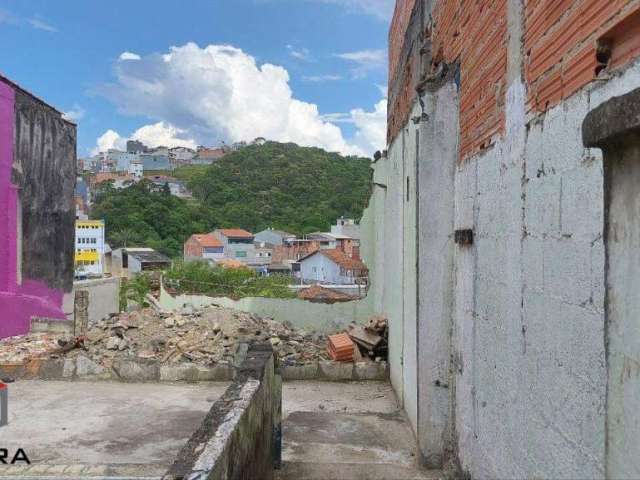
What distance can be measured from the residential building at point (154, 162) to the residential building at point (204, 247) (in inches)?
3670

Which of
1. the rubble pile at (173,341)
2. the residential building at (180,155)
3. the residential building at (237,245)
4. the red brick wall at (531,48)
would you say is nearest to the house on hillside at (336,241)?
the residential building at (237,245)

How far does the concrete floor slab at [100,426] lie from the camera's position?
547 centimetres

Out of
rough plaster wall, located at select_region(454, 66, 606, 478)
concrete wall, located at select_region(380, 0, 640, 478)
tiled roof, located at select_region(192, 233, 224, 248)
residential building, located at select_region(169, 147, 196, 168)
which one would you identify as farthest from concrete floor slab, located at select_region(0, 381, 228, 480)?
residential building, located at select_region(169, 147, 196, 168)

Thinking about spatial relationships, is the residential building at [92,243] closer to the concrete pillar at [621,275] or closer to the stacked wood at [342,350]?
the stacked wood at [342,350]

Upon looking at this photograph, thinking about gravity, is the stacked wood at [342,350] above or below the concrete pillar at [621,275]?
below

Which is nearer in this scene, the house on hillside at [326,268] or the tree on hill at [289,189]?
the house on hillside at [326,268]

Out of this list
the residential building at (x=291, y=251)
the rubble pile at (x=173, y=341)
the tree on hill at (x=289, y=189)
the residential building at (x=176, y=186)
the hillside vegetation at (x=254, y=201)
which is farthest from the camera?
the residential building at (x=176, y=186)

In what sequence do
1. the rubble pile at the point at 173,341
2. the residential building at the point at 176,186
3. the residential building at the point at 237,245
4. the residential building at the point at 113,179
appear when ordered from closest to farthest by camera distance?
the rubble pile at the point at 173,341
the residential building at the point at 237,245
the residential building at the point at 176,186
the residential building at the point at 113,179

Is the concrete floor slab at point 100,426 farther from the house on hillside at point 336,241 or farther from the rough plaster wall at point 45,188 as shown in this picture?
the house on hillside at point 336,241

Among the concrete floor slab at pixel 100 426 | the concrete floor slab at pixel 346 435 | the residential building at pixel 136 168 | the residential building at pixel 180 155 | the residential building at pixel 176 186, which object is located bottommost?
the concrete floor slab at pixel 100 426

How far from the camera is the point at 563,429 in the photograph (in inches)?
99.9

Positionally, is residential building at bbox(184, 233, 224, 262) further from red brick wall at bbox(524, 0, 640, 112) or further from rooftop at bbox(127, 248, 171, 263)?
red brick wall at bbox(524, 0, 640, 112)

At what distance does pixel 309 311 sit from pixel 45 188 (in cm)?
696

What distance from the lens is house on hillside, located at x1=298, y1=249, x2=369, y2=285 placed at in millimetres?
39812
